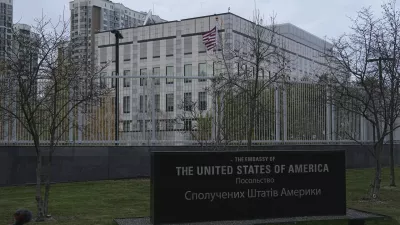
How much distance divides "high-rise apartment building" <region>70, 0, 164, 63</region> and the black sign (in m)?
4.09

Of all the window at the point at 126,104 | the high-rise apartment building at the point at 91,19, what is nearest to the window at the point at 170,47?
the high-rise apartment building at the point at 91,19

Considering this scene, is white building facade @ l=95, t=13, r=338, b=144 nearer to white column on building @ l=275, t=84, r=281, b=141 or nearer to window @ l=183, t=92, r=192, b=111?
window @ l=183, t=92, r=192, b=111

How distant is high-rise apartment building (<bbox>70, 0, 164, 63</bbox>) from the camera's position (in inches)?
515

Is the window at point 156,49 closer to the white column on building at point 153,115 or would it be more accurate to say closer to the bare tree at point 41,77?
the white column on building at point 153,115

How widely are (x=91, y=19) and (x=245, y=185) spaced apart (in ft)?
83.2

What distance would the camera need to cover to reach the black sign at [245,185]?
973 cm

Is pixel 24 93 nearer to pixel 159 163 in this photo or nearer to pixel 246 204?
pixel 159 163

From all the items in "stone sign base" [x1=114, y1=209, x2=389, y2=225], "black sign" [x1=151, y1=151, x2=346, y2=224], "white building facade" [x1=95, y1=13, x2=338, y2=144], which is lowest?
"stone sign base" [x1=114, y1=209, x2=389, y2=225]

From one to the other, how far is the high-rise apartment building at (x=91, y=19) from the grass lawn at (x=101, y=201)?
11.9ft

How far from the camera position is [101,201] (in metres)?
14.0

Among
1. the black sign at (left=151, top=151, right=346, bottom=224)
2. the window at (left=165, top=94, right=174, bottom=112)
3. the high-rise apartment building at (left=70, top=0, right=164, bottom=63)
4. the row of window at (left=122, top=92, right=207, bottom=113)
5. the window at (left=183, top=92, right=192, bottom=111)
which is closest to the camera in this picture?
the black sign at (left=151, top=151, right=346, bottom=224)

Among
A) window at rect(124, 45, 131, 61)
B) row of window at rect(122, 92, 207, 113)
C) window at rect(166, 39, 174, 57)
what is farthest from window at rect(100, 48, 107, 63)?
row of window at rect(122, 92, 207, 113)

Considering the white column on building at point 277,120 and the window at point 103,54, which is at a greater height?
the window at point 103,54

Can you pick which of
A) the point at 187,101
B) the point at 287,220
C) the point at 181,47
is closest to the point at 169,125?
the point at 187,101
